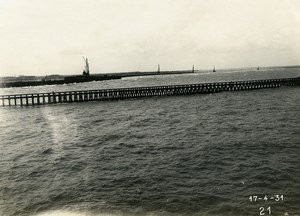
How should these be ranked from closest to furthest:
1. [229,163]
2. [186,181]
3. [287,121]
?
[186,181] → [229,163] → [287,121]

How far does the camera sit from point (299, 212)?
11781 mm

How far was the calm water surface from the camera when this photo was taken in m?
13.4

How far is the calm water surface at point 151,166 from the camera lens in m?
13.4

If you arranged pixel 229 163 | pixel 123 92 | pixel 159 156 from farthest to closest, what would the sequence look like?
pixel 123 92 → pixel 159 156 → pixel 229 163

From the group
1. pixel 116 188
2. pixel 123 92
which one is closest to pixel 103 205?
pixel 116 188

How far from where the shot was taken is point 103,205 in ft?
44.3

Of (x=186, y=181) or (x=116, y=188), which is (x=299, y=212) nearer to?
(x=186, y=181)

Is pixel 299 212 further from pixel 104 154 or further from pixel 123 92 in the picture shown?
pixel 123 92

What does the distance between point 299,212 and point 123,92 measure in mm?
46525

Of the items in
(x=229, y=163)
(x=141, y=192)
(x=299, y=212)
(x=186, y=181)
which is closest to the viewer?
(x=299, y=212)

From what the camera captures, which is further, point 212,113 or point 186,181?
point 212,113

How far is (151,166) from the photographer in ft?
60.2

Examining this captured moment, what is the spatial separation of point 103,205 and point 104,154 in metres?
8.03

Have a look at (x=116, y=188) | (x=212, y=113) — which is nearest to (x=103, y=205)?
(x=116, y=188)
